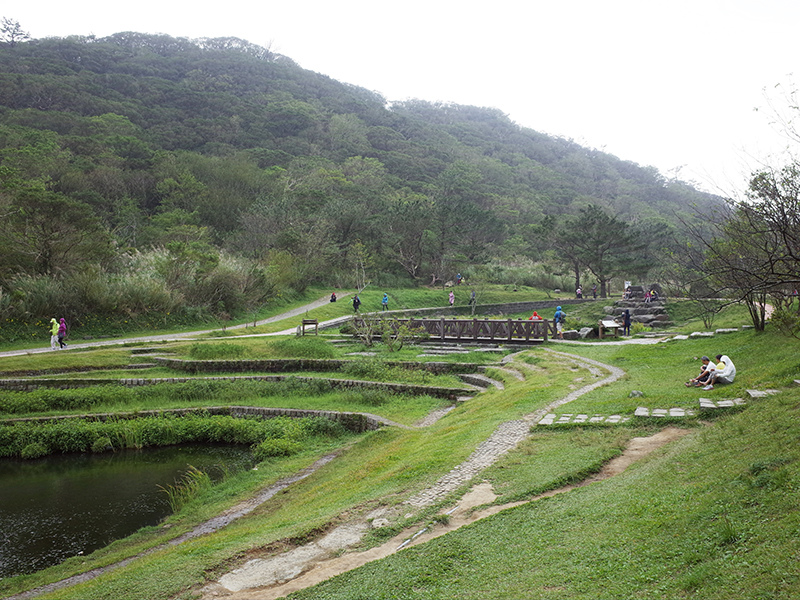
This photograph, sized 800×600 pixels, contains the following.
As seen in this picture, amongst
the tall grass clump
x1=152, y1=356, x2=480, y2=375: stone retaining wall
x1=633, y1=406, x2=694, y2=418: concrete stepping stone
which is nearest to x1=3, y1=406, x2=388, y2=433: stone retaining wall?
the tall grass clump

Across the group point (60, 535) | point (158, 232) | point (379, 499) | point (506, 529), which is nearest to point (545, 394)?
point (379, 499)

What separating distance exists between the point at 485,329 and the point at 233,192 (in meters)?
41.6

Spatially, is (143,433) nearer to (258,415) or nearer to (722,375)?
(258,415)

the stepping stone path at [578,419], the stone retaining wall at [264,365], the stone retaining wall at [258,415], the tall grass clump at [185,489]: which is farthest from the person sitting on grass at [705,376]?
the tall grass clump at [185,489]

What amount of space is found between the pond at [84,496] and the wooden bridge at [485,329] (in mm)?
11945

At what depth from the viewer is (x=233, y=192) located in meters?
56.8

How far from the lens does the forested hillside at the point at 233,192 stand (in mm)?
26703

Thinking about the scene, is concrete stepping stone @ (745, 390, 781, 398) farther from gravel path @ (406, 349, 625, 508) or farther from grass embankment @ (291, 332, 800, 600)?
gravel path @ (406, 349, 625, 508)

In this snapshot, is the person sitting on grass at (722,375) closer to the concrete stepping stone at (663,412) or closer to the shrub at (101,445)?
the concrete stepping stone at (663,412)

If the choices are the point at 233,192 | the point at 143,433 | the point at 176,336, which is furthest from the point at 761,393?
the point at 233,192

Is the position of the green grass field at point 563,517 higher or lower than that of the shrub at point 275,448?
higher

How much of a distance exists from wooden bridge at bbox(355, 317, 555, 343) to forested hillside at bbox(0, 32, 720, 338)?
12500mm

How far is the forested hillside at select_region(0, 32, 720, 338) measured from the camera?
87.6 ft

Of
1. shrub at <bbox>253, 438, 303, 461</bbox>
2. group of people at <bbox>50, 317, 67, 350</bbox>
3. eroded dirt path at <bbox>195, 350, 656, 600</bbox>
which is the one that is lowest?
shrub at <bbox>253, 438, 303, 461</bbox>
